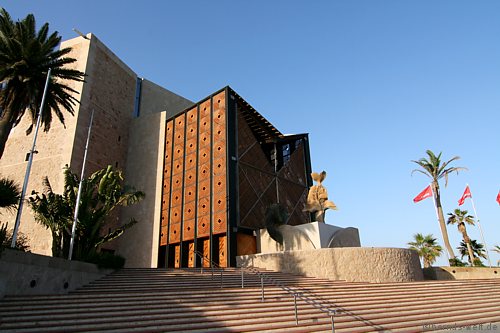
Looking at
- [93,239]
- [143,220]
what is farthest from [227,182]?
[93,239]

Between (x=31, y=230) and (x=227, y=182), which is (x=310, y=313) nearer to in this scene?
(x=227, y=182)

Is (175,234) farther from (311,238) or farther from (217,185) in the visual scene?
(311,238)

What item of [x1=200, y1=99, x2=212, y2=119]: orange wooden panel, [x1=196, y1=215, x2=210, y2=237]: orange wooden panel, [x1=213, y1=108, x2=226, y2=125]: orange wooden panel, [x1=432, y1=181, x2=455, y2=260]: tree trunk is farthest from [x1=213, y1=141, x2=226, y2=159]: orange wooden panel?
[x1=432, y1=181, x2=455, y2=260]: tree trunk

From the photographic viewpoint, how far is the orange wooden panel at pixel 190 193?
79.3ft

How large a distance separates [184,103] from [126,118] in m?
7.30

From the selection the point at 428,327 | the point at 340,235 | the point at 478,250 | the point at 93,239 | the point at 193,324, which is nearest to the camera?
the point at 193,324

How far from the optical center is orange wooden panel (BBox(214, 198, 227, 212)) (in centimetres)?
2207

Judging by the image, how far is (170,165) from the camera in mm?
26719

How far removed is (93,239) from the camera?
14.5 m

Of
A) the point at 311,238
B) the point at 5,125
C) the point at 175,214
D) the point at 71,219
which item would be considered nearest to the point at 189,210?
the point at 175,214

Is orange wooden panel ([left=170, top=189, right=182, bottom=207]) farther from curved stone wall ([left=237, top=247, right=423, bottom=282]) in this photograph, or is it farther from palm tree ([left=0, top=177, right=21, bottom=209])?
palm tree ([left=0, top=177, right=21, bottom=209])

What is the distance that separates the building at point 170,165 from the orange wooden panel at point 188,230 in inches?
2.8

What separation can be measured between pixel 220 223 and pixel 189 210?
10.6ft

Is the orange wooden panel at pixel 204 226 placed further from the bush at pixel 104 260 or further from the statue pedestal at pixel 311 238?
the bush at pixel 104 260
